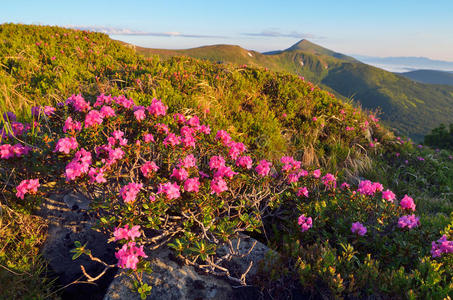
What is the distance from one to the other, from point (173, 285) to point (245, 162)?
1.66m

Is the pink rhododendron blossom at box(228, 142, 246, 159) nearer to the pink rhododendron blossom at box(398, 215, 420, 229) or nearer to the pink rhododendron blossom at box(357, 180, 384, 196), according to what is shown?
the pink rhododendron blossom at box(357, 180, 384, 196)

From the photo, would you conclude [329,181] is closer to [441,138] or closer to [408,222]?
[408,222]

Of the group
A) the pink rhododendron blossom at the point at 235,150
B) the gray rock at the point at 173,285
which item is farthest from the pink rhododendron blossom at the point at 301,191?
the gray rock at the point at 173,285

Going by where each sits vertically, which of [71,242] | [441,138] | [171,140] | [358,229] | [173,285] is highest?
[171,140]

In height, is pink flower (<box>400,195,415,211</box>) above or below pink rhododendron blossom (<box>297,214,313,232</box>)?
above

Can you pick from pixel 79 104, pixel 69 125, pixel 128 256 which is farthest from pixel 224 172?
pixel 79 104

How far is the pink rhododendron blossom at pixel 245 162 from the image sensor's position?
340 cm

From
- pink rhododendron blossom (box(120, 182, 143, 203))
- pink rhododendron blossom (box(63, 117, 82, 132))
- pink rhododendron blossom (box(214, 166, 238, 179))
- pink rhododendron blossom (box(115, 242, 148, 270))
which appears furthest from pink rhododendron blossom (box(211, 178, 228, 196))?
pink rhododendron blossom (box(63, 117, 82, 132))

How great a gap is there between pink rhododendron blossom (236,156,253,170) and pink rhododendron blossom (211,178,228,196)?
1.80ft

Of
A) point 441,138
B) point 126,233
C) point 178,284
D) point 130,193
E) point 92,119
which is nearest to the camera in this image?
point 126,233

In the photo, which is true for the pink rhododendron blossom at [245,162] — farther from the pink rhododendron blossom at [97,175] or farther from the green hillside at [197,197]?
the pink rhododendron blossom at [97,175]

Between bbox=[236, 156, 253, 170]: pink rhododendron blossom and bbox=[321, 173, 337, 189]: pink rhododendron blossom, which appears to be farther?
bbox=[321, 173, 337, 189]: pink rhododendron blossom

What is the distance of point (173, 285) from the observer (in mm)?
2658

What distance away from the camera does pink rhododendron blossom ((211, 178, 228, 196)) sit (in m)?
2.93
